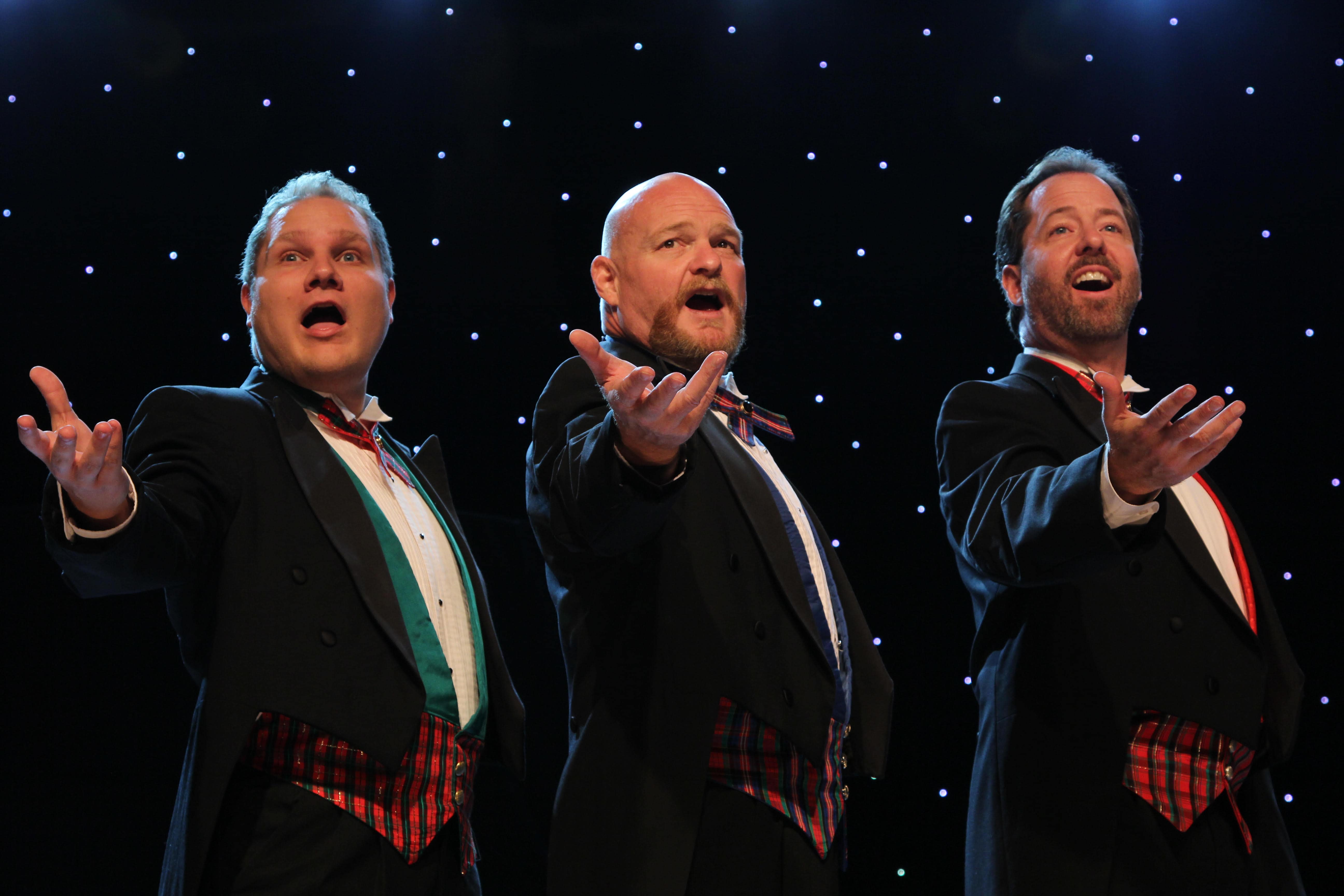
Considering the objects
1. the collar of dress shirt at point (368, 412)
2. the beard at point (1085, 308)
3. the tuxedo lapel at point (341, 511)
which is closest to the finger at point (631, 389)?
the tuxedo lapel at point (341, 511)

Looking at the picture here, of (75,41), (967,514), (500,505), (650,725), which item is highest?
(75,41)

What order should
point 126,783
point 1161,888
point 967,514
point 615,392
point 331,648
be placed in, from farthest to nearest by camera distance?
point 126,783, point 967,514, point 1161,888, point 331,648, point 615,392

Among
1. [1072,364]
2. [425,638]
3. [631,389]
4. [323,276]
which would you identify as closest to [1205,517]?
[1072,364]

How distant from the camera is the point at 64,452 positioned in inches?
48.3

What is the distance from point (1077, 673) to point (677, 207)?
0.98 metres

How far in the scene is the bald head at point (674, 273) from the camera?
191 cm

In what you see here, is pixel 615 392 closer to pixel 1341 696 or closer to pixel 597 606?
pixel 597 606

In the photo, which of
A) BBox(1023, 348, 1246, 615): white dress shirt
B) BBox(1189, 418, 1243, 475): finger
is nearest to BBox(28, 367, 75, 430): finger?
BBox(1189, 418, 1243, 475): finger

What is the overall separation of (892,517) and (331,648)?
6.07 feet

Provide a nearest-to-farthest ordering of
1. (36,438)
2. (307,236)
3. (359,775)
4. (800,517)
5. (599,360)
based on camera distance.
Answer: (36,438), (599,360), (359,775), (800,517), (307,236)

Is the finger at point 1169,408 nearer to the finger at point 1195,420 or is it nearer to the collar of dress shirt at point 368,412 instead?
the finger at point 1195,420

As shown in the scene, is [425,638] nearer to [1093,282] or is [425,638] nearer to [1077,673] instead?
[1077,673]

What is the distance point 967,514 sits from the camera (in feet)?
6.04

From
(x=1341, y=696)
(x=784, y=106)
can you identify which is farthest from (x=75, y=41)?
(x=1341, y=696)
